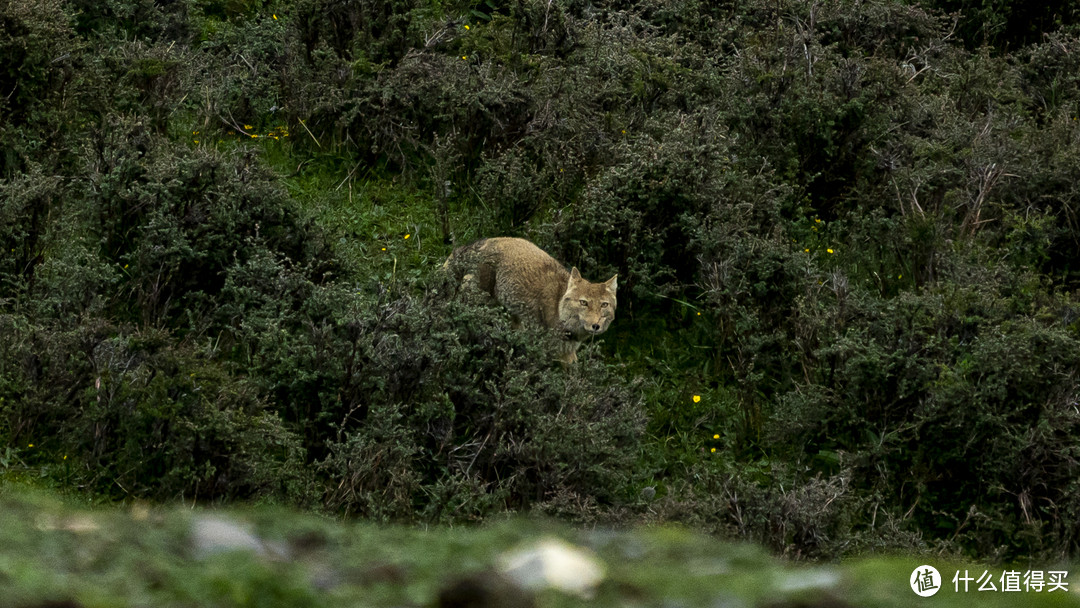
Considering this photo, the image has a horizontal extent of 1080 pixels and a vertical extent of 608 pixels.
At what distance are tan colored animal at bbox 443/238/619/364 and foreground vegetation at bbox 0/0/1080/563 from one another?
1.23 feet

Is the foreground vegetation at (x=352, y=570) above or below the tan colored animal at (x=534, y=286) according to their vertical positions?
above

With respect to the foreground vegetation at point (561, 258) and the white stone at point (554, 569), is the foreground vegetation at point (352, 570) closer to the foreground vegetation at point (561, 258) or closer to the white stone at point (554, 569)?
the white stone at point (554, 569)

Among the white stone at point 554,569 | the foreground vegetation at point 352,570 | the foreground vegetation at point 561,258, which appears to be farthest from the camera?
the foreground vegetation at point 561,258

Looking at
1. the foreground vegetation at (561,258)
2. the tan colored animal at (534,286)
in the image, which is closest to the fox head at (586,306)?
the tan colored animal at (534,286)

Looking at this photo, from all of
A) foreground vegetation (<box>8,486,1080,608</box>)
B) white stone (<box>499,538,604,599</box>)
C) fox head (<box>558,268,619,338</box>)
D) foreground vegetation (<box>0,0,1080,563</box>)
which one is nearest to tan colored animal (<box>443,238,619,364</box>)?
fox head (<box>558,268,619,338</box>)

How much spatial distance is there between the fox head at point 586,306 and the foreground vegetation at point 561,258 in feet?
1.34

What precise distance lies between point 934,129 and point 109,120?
729 cm

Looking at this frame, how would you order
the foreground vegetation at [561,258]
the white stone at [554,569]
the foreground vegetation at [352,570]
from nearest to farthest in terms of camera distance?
the foreground vegetation at [352,570] < the white stone at [554,569] < the foreground vegetation at [561,258]

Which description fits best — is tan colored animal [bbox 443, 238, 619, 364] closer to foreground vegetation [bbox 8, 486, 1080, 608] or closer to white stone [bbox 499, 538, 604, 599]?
foreground vegetation [bbox 8, 486, 1080, 608]

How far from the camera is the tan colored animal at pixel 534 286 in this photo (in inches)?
332

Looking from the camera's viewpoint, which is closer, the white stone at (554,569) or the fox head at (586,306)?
the white stone at (554,569)

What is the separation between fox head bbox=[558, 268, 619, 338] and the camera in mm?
8359

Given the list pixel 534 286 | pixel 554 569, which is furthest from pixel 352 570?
pixel 534 286

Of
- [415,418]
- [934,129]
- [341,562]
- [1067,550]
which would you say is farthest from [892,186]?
[341,562]
